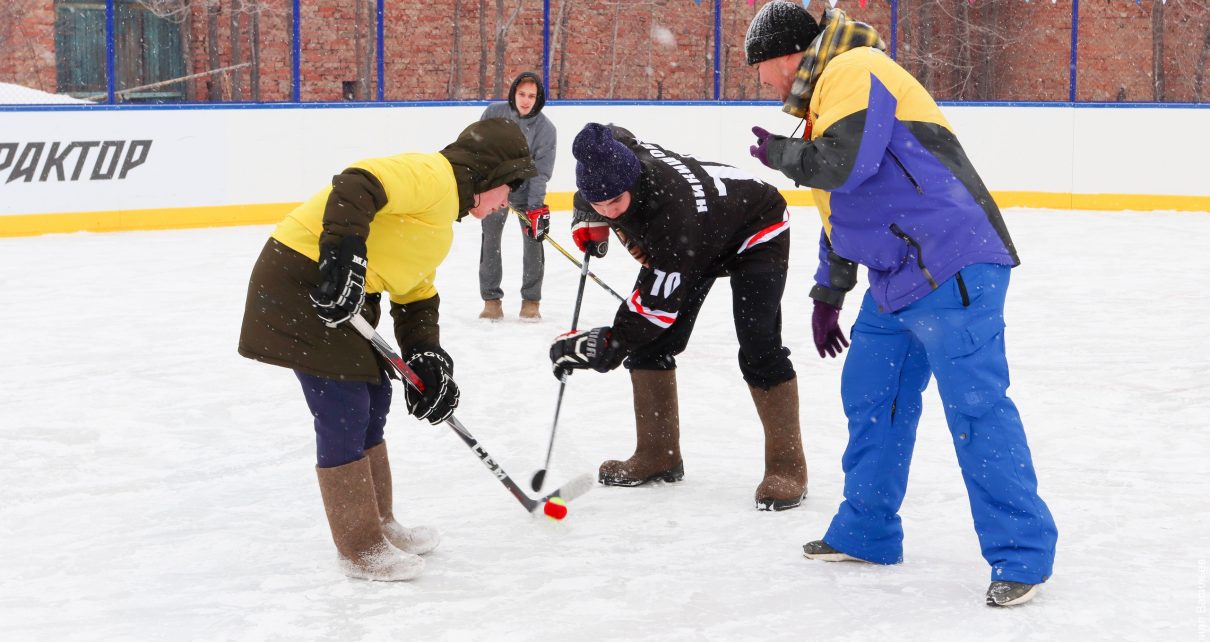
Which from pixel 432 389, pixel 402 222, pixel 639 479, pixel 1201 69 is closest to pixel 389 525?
pixel 432 389

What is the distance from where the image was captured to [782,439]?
12.0 ft

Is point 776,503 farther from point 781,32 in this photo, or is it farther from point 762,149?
point 781,32

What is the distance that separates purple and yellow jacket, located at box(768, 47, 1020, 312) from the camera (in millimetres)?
2723

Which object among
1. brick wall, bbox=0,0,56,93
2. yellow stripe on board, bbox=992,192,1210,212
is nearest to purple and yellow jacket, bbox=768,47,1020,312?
yellow stripe on board, bbox=992,192,1210,212

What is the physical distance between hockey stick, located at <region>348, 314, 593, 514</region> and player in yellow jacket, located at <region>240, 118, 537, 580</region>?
3 cm

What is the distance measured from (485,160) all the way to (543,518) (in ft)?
3.31

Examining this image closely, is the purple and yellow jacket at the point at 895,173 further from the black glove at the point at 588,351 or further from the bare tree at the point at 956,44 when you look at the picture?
the bare tree at the point at 956,44

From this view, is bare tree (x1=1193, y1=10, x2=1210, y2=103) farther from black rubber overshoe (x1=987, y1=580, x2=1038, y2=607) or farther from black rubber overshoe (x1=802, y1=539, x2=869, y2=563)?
black rubber overshoe (x1=987, y1=580, x2=1038, y2=607)

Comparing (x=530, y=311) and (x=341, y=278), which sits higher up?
(x=341, y=278)

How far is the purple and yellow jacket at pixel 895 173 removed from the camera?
8.93ft

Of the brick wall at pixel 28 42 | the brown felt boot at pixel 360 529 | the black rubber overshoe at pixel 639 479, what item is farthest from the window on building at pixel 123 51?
the brown felt boot at pixel 360 529

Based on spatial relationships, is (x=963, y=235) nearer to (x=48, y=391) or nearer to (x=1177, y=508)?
(x=1177, y=508)

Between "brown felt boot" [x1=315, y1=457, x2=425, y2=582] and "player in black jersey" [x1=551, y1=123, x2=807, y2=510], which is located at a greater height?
"player in black jersey" [x1=551, y1=123, x2=807, y2=510]

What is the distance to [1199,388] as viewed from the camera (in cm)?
493
